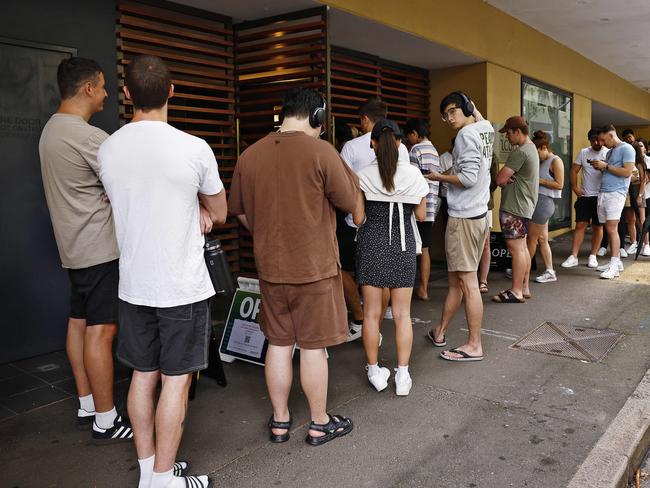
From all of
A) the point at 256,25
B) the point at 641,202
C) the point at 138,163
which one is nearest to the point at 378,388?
the point at 138,163

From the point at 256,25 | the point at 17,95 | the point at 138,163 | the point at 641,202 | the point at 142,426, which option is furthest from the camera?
the point at 641,202

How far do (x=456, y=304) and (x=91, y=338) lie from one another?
8.64ft

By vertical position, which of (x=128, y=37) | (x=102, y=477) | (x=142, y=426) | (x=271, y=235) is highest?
(x=128, y=37)

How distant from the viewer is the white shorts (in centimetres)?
740

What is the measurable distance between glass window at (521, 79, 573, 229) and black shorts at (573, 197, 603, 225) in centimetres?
228

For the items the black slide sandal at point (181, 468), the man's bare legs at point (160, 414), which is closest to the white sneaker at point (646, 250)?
the black slide sandal at point (181, 468)

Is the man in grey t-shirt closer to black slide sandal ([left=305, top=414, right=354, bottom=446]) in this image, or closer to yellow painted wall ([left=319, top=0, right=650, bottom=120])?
black slide sandal ([left=305, top=414, right=354, bottom=446])

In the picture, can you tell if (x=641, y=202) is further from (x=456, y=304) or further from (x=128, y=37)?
(x=128, y=37)

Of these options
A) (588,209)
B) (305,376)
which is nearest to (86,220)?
(305,376)

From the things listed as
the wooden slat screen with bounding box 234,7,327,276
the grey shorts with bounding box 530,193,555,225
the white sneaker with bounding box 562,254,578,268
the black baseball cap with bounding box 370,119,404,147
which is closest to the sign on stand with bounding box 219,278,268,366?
the black baseball cap with bounding box 370,119,404,147

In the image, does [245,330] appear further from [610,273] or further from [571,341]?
[610,273]

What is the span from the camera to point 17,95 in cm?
430

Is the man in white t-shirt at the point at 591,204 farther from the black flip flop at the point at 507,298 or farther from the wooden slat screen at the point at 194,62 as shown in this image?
the wooden slat screen at the point at 194,62

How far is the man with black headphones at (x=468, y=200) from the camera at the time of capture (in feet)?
13.4
